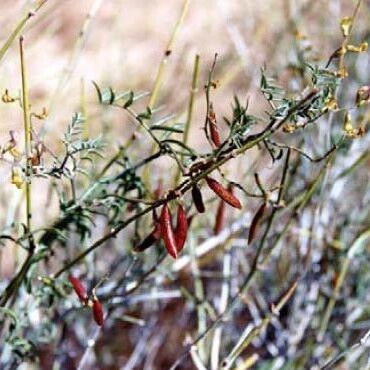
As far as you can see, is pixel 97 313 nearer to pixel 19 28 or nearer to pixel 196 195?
pixel 196 195

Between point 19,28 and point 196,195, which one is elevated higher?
point 19,28

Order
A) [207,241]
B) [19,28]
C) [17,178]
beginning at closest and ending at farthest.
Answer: [17,178], [19,28], [207,241]

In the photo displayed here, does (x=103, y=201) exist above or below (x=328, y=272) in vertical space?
above

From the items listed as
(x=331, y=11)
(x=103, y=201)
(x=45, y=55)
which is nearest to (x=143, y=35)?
(x=45, y=55)

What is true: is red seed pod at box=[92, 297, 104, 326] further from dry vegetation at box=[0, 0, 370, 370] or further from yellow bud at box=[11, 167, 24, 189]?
yellow bud at box=[11, 167, 24, 189]

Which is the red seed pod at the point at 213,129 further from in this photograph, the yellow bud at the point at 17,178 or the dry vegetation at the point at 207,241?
the yellow bud at the point at 17,178

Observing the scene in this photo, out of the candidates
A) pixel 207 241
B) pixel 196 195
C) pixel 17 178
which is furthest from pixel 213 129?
pixel 207 241

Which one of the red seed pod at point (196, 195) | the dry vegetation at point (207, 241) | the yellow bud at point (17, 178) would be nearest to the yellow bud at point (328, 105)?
the dry vegetation at point (207, 241)

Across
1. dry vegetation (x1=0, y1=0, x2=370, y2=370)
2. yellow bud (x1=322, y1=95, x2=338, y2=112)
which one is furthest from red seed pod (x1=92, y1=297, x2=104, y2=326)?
yellow bud (x1=322, y1=95, x2=338, y2=112)

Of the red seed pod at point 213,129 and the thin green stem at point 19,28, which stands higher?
the thin green stem at point 19,28

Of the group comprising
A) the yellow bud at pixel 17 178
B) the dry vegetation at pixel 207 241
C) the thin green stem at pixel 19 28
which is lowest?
the dry vegetation at pixel 207 241

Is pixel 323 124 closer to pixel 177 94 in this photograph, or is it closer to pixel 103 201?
pixel 103 201
